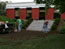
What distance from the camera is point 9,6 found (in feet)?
157

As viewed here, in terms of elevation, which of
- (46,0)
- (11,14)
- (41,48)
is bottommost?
(11,14)

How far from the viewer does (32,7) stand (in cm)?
4606

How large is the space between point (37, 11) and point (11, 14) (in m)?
6.77

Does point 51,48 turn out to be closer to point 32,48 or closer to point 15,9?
point 32,48

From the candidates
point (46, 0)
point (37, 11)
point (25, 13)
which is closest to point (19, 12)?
point (25, 13)

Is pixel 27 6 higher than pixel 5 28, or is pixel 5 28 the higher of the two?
pixel 5 28

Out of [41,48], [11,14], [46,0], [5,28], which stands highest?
[46,0]

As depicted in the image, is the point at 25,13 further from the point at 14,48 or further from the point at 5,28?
the point at 14,48

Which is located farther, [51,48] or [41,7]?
[41,7]

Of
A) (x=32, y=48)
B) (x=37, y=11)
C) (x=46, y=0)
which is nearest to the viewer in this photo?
(x=32, y=48)

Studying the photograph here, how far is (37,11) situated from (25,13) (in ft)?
9.87

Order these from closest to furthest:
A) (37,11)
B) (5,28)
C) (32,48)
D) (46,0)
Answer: (32,48)
(46,0)
(5,28)
(37,11)

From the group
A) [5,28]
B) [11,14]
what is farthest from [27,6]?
[5,28]

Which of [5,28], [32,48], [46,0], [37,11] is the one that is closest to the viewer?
[32,48]
